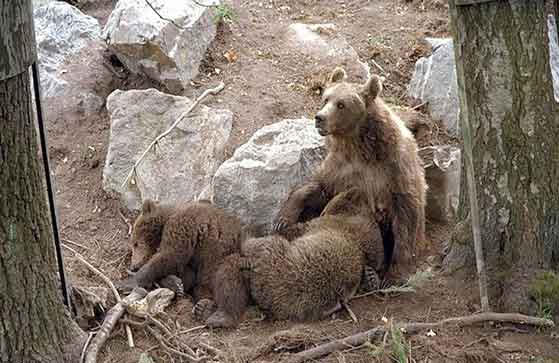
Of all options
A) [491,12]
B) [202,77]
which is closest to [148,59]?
[202,77]

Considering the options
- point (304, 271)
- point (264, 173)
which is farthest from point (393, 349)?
point (264, 173)

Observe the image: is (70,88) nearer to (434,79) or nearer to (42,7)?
(42,7)

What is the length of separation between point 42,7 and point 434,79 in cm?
449

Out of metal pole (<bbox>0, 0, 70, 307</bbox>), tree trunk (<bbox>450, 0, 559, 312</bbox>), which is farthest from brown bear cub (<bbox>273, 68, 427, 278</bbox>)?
metal pole (<bbox>0, 0, 70, 307</bbox>)

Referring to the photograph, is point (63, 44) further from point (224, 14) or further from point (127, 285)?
point (127, 285)

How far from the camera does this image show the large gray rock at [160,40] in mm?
8469

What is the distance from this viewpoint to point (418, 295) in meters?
6.18

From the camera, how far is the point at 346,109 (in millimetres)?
6691

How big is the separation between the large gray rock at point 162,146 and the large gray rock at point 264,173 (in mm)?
487

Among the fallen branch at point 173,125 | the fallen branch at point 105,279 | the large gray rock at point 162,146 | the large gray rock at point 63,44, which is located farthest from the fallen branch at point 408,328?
the large gray rock at point 63,44

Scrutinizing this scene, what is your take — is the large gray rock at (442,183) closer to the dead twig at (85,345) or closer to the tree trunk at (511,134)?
the tree trunk at (511,134)

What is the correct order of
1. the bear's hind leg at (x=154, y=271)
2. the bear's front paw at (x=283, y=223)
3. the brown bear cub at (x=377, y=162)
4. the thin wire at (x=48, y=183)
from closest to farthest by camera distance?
the thin wire at (x=48, y=183), the bear's hind leg at (x=154, y=271), the brown bear cub at (x=377, y=162), the bear's front paw at (x=283, y=223)

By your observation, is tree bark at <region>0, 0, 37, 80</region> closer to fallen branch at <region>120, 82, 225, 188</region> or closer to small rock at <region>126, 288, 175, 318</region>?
small rock at <region>126, 288, 175, 318</region>

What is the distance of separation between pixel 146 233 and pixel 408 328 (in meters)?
2.42
